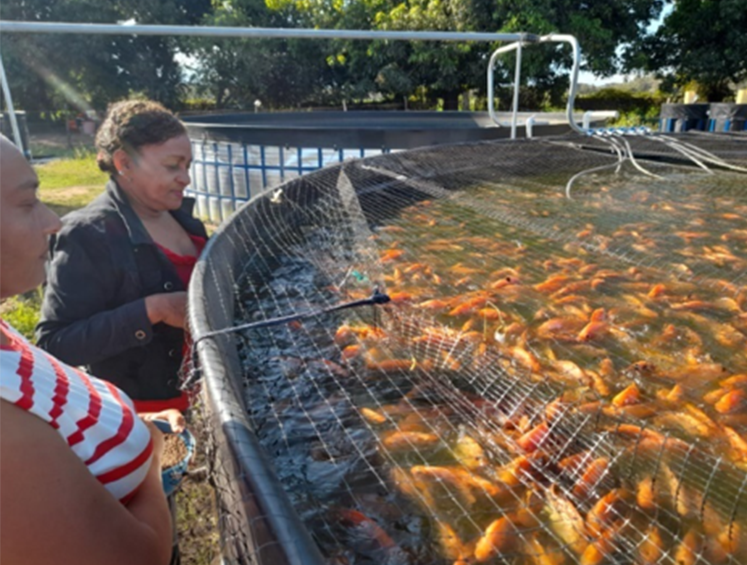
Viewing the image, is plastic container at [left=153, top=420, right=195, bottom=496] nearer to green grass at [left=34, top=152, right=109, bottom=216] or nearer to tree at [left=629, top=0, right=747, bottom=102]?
green grass at [left=34, top=152, right=109, bottom=216]

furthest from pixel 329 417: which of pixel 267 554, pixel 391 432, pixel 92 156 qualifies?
pixel 92 156

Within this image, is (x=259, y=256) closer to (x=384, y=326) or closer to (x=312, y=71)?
(x=384, y=326)

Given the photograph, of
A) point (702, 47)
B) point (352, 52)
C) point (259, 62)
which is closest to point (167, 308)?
point (352, 52)

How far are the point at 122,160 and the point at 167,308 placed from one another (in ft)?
2.38

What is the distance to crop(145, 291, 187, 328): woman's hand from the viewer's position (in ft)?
7.79

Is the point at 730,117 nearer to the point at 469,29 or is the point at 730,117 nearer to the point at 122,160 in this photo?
the point at 469,29

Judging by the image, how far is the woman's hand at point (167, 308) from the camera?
238 cm

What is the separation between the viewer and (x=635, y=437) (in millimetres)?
2301

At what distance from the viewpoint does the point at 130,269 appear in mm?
2441

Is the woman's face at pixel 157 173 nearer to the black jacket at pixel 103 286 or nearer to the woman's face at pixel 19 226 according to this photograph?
the black jacket at pixel 103 286

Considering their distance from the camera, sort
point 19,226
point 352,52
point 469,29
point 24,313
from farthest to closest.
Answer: point 352,52, point 469,29, point 24,313, point 19,226

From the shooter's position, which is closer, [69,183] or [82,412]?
[82,412]

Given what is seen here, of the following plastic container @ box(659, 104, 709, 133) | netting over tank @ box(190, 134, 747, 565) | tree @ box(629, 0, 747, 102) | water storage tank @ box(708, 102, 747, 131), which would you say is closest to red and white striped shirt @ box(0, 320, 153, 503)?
netting over tank @ box(190, 134, 747, 565)

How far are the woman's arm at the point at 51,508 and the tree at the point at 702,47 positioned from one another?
27133 mm
